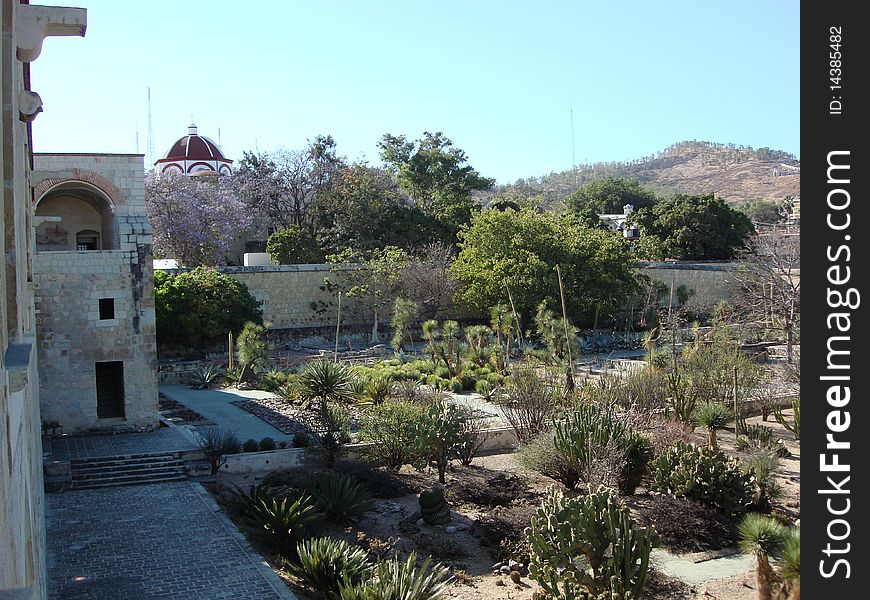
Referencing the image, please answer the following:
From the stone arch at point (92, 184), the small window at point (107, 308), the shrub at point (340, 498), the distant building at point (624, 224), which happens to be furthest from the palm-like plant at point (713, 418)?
the distant building at point (624, 224)

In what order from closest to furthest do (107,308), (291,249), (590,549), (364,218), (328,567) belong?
(590,549) → (328,567) → (107,308) → (291,249) → (364,218)

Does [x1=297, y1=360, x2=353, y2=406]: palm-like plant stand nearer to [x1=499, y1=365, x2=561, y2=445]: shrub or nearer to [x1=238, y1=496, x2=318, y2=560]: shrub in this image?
[x1=499, y1=365, x2=561, y2=445]: shrub

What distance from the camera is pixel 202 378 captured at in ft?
78.5

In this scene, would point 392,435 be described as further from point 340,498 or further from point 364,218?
point 364,218

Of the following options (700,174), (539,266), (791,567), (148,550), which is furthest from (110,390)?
A: (700,174)

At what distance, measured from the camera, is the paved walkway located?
17484mm

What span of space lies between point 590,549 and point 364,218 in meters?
30.7

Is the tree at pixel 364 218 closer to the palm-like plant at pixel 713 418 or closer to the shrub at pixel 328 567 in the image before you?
the palm-like plant at pixel 713 418

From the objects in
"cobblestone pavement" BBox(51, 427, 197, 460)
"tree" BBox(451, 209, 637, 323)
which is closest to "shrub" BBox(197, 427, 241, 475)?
"cobblestone pavement" BBox(51, 427, 197, 460)

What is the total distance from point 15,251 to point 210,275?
23.4m

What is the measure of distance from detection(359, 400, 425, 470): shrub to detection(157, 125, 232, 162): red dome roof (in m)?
36.1

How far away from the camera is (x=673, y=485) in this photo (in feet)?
41.8
